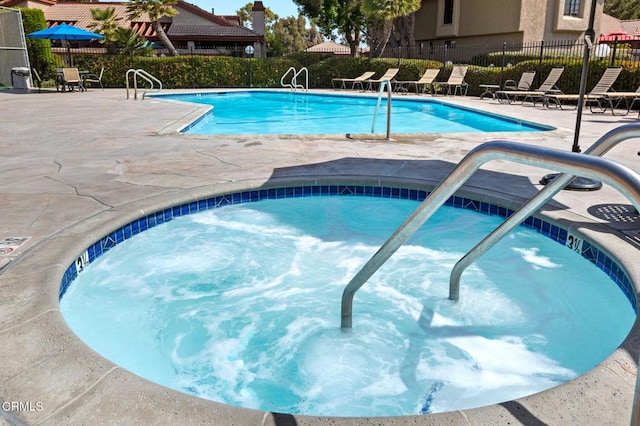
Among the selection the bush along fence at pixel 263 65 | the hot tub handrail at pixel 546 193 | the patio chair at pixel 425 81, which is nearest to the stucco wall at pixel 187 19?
the bush along fence at pixel 263 65

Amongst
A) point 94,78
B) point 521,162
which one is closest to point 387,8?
point 94,78

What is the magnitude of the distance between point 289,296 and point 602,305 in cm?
218

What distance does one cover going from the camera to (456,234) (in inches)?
186

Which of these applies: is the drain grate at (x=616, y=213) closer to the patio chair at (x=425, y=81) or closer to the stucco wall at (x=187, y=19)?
the patio chair at (x=425, y=81)

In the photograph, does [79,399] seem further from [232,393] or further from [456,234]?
[456,234]

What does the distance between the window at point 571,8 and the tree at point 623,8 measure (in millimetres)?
30513

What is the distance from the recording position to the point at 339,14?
28719mm

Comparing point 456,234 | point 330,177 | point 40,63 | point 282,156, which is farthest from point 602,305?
point 40,63

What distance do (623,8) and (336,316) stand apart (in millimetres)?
61734

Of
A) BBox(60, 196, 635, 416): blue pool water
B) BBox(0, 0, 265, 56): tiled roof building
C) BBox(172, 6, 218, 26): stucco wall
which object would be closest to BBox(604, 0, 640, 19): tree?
BBox(0, 0, 265, 56): tiled roof building

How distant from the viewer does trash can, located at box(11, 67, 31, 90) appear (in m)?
18.8

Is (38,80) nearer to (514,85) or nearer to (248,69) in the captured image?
(248,69)

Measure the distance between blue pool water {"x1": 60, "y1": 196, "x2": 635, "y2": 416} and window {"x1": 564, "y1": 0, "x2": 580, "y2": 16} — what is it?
27450mm

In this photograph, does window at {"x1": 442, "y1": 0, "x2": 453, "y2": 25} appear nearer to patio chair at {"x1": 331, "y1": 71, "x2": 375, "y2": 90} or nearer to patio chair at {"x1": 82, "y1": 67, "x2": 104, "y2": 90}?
patio chair at {"x1": 331, "y1": 71, "x2": 375, "y2": 90}
